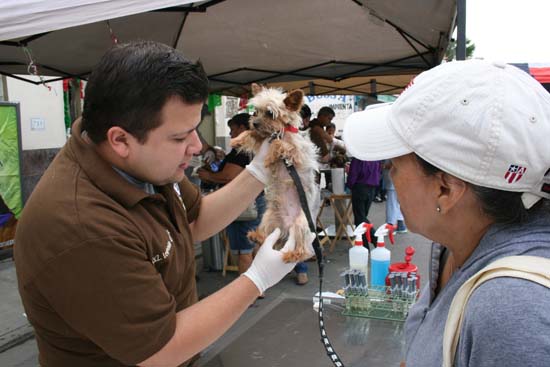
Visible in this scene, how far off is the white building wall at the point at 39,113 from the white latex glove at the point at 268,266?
22.8 feet

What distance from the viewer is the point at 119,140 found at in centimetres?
133

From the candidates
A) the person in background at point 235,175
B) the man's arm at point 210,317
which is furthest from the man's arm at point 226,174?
the man's arm at point 210,317

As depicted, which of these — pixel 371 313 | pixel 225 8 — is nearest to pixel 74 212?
pixel 371 313

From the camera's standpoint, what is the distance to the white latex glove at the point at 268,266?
1574 millimetres

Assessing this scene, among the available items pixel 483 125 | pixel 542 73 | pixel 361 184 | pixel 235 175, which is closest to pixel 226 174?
pixel 235 175

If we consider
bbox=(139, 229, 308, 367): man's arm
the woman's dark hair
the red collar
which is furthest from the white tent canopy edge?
the woman's dark hair

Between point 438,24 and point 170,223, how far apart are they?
410cm

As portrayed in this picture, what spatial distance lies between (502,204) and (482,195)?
0.04 meters

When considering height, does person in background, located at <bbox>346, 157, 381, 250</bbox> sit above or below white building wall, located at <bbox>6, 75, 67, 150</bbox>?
below

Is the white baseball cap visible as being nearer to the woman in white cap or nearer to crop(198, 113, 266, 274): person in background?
the woman in white cap

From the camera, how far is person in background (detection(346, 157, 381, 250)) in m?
6.77

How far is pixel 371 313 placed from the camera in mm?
2752

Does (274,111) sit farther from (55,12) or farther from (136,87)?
(55,12)

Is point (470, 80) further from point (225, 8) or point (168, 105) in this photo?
point (225, 8)
